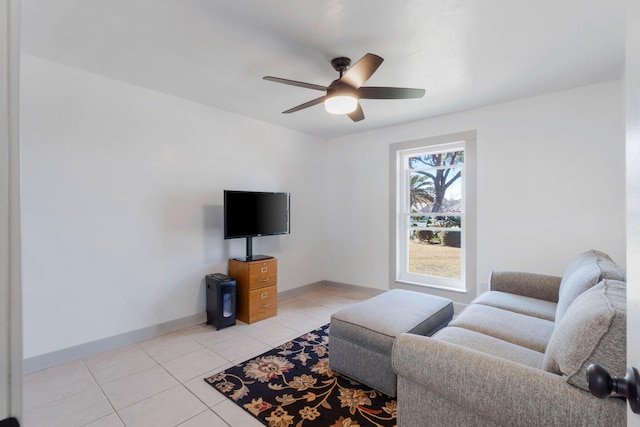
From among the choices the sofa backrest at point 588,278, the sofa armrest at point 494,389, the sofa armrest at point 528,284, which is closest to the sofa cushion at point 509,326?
the sofa backrest at point 588,278

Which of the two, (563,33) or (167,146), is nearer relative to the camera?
(563,33)

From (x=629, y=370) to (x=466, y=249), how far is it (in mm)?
3336

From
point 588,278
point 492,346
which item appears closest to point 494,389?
point 492,346

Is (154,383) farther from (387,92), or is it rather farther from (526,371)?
(387,92)

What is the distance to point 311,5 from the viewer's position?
1855 millimetres

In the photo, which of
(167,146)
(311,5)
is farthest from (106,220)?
(311,5)

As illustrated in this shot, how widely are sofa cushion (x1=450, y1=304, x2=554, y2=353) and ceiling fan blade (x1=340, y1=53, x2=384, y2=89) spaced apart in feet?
6.47

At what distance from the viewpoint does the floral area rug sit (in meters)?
1.92

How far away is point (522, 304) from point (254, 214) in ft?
9.65

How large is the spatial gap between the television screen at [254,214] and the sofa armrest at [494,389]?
2.49 m

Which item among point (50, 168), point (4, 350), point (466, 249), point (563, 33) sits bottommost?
point (466, 249)

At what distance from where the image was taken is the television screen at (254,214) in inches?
136

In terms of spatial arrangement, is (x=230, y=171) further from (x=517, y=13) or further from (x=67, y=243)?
(x=517, y=13)

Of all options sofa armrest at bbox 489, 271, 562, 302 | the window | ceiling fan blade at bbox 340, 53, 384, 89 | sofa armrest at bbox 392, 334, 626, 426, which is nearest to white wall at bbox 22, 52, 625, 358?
the window
